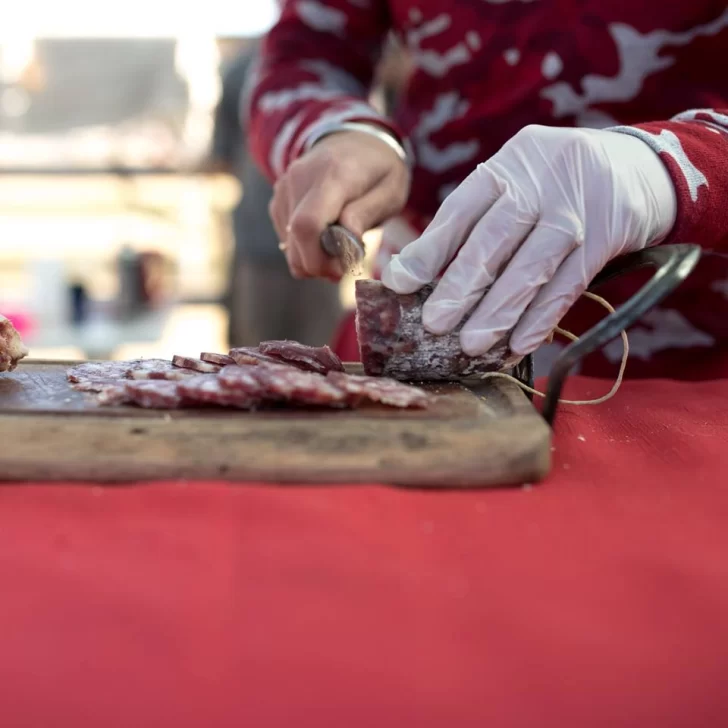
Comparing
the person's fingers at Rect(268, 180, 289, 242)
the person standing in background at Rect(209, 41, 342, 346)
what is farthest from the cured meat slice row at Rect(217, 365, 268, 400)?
the person standing in background at Rect(209, 41, 342, 346)

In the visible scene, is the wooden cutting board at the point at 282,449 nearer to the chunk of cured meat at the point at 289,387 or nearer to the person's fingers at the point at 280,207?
the chunk of cured meat at the point at 289,387

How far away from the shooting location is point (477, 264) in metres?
1.09


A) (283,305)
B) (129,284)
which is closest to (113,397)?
(283,305)

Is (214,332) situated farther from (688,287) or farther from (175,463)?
(175,463)

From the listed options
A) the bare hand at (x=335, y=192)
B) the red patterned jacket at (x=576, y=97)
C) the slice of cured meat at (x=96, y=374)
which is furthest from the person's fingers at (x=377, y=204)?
the slice of cured meat at (x=96, y=374)

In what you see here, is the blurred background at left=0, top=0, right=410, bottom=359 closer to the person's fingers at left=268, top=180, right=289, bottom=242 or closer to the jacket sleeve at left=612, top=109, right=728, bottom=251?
the person's fingers at left=268, top=180, right=289, bottom=242

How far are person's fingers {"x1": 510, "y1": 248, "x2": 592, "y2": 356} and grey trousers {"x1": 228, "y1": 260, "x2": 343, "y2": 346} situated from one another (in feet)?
7.25

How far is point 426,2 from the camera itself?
1.55 metres

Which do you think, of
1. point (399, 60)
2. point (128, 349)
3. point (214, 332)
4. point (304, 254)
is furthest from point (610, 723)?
point (214, 332)

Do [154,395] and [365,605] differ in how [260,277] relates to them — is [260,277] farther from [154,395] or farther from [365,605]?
[365,605]

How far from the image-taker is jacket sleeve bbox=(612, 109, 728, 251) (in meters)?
1.08

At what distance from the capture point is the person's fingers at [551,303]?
1.07 meters

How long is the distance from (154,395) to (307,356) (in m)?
0.27

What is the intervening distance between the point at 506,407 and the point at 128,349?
370 centimetres
